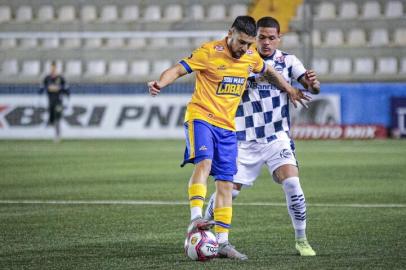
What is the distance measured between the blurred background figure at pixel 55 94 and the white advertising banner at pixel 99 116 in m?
0.72

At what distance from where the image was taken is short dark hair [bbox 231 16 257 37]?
812 centimetres

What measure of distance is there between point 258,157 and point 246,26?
135cm

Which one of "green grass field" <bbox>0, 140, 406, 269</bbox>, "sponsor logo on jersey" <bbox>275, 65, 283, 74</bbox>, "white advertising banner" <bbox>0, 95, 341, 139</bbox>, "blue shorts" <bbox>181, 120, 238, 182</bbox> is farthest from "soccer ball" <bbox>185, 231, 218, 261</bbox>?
"white advertising banner" <bbox>0, 95, 341, 139</bbox>

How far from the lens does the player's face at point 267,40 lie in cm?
877

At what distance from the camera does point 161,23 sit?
3145 cm

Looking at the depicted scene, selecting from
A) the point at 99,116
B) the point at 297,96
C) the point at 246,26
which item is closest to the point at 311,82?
the point at 297,96

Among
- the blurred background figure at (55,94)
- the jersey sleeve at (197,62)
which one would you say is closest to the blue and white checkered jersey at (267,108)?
the jersey sleeve at (197,62)

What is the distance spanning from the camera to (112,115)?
27.8 metres

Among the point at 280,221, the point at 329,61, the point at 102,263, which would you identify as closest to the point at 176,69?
the point at 102,263

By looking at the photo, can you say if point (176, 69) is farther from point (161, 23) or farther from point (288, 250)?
point (161, 23)

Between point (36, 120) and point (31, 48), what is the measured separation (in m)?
4.13

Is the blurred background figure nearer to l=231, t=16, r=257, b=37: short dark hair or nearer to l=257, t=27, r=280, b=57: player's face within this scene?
l=257, t=27, r=280, b=57: player's face

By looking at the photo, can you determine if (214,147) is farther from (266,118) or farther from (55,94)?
(55,94)

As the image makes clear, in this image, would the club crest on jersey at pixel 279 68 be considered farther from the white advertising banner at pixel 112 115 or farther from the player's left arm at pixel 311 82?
the white advertising banner at pixel 112 115
